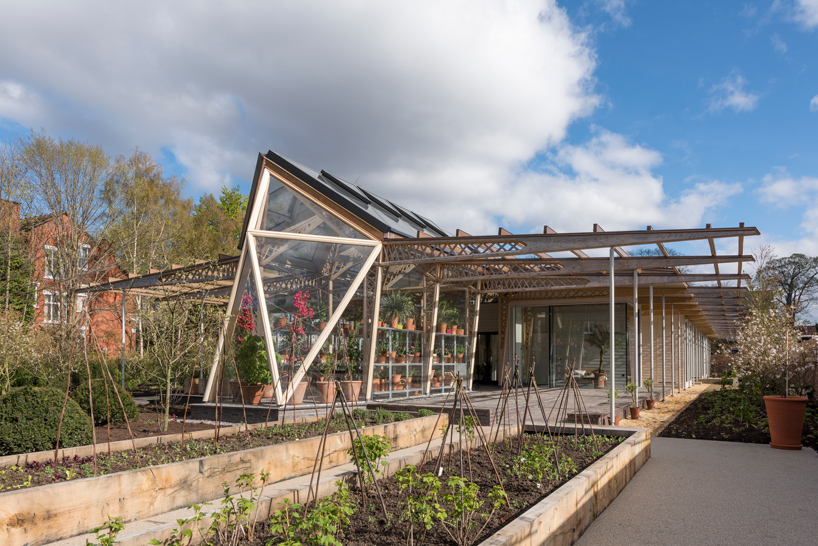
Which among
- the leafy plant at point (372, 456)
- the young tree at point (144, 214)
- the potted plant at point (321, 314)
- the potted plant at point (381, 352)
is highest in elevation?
the young tree at point (144, 214)

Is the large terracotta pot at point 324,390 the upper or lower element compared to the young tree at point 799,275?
lower

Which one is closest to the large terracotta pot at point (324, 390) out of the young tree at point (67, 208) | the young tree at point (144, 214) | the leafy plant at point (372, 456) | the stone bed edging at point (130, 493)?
the stone bed edging at point (130, 493)

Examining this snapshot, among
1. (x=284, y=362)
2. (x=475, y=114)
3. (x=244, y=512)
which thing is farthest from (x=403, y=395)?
(x=244, y=512)

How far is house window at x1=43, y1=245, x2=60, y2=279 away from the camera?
18078mm

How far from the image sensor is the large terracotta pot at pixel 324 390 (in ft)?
33.4

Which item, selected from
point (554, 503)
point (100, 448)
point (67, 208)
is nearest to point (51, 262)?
point (67, 208)

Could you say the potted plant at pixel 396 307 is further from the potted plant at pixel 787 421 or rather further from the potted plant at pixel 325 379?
the potted plant at pixel 787 421

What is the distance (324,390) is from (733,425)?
735cm

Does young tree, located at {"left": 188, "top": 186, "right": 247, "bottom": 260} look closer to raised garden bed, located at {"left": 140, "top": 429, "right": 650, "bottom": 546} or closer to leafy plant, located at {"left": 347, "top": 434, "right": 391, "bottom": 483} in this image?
leafy plant, located at {"left": 347, "top": 434, "right": 391, "bottom": 483}

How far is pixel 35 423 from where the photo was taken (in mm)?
6359

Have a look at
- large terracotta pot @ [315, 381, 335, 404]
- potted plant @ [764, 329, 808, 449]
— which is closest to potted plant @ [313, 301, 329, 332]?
large terracotta pot @ [315, 381, 335, 404]

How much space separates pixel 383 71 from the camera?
9.90 meters

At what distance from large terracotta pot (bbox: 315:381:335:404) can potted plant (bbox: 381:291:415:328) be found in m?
2.13

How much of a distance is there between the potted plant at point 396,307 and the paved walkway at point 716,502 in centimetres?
584
